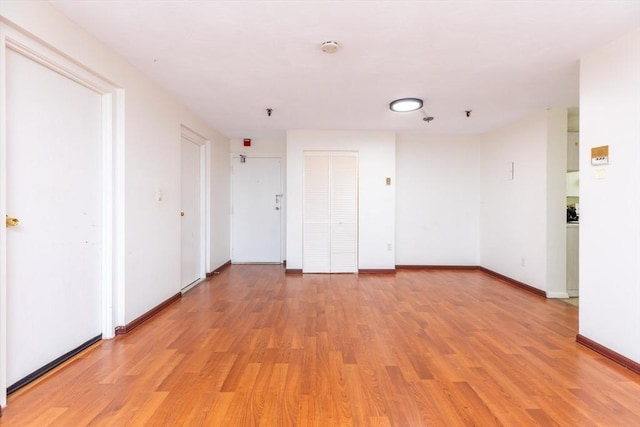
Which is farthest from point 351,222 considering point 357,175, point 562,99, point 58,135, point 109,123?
point 58,135

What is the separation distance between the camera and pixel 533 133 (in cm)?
411

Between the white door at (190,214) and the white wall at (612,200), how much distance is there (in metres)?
4.13

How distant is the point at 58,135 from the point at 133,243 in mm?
1047

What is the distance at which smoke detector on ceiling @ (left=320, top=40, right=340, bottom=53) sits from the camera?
2.31 m

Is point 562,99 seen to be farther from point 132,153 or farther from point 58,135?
point 58,135

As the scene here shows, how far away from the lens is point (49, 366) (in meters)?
2.06

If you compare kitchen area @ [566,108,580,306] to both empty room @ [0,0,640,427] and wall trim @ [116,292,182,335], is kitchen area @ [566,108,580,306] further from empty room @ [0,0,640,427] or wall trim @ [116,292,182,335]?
wall trim @ [116,292,182,335]

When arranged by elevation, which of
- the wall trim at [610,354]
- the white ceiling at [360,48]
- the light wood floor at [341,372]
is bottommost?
the light wood floor at [341,372]

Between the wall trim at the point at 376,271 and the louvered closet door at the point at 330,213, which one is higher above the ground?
the louvered closet door at the point at 330,213

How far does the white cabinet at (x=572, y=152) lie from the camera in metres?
3.95

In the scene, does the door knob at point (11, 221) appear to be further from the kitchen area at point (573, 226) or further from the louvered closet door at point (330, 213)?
the kitchen area at point (573, 226)

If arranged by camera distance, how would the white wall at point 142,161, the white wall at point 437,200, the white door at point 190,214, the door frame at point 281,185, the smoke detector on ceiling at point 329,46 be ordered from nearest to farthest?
1. the white wall at point 142,161
2. the smoke detector on ceiling at point 329,46
3. the white door at point 190,214
4. the white wall at point 437,200
5. the door frame at point 281,185

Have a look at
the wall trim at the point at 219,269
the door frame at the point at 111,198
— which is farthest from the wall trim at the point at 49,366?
the wall trim at the point at 219,269

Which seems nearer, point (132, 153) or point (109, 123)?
point (109, 123)
